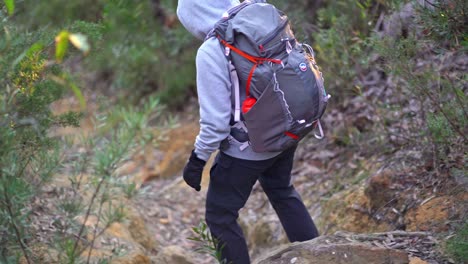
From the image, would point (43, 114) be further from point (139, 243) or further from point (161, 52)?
point (161, 52)

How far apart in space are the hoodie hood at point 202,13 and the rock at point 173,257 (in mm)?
2295

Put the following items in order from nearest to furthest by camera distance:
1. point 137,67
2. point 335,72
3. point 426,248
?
point 426,248
point 335,72
point 137,67

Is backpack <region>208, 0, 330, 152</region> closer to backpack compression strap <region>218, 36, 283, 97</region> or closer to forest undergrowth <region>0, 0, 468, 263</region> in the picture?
Result: backpack compression strap <region>218, 36, 283, 97</region>

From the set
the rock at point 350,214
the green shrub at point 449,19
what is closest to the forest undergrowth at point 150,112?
the green shrub at point 449,19

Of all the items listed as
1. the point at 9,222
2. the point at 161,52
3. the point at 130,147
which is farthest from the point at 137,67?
the point at 9,222

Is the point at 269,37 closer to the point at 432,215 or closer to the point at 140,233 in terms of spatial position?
the point at 432,215

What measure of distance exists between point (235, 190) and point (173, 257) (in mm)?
1794

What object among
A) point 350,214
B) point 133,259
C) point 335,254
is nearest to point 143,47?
point 133,259

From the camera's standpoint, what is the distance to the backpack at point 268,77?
3754mm

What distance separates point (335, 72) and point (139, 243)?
238 cm

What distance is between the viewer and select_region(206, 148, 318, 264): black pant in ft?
13.2

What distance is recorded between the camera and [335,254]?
13.0 feet

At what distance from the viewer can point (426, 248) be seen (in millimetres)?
4070

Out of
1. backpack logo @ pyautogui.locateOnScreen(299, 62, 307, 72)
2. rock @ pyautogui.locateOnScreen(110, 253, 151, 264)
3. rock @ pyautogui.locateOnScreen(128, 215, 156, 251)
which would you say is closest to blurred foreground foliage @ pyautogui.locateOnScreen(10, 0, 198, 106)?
rock @ pyautogui.locateOnScreen(128, 215, 156, 251)
